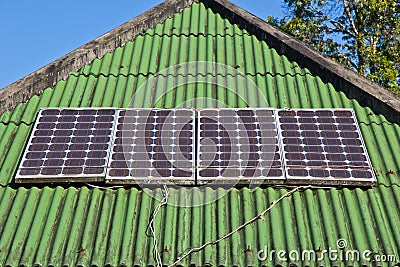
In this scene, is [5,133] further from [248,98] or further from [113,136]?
[248,98]

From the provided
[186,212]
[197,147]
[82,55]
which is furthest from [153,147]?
[82,55]

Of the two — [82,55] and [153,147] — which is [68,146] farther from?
[82,55]

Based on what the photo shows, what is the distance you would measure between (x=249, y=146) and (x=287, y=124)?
2.60 ft

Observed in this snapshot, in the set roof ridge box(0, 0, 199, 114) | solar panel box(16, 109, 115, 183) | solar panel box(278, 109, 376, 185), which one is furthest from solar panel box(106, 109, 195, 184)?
roof ridge box(0, 0, 199, 114)

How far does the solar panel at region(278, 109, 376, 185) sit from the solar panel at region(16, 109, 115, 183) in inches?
103

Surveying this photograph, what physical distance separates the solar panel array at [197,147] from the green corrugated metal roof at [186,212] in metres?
0.22

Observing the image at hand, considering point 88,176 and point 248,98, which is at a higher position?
point 248,98

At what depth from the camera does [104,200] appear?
296 inches

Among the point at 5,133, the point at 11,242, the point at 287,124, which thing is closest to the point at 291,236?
the point at 287,124

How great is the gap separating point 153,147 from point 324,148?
2.44 meters

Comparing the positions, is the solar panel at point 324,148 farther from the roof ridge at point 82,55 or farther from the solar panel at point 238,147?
the roof ridge at point 82,55

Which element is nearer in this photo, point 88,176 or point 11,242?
point 11,242

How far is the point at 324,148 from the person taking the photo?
805 cm

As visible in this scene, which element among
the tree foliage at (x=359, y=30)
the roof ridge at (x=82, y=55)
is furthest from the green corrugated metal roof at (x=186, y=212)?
the tree foliage at (x=359, y=30)
